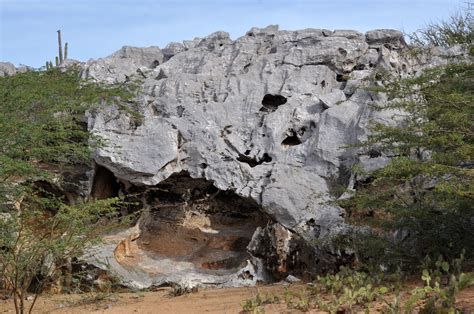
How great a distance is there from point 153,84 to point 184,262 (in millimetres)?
4276

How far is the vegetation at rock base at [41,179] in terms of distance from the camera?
7.34m

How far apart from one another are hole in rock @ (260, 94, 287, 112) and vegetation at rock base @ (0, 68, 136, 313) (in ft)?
9.44

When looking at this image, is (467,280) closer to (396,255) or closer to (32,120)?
(396,255)

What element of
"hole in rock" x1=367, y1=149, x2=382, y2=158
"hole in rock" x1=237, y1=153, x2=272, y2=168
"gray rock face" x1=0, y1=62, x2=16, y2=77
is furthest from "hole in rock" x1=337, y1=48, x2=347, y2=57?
"gray rock face" x1=0, y1=62, x2=16, y2=77

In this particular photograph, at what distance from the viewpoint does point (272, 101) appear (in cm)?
1383

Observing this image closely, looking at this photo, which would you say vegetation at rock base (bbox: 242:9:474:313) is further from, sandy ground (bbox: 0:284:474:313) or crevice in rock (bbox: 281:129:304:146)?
crevice in rock (bbox: 281:129:304:146)

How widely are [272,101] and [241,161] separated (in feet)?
6.58

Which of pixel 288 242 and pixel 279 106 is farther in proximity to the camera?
pixel 279 106

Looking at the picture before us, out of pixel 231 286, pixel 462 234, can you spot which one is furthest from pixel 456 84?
pixel 231 286

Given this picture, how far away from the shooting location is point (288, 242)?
36.3ft

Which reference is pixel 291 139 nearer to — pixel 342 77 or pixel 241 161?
pixel 241 161

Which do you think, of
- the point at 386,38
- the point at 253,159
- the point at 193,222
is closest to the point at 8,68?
the point at 193,222

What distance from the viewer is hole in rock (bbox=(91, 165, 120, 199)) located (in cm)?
1279

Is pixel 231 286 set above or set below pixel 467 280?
below
